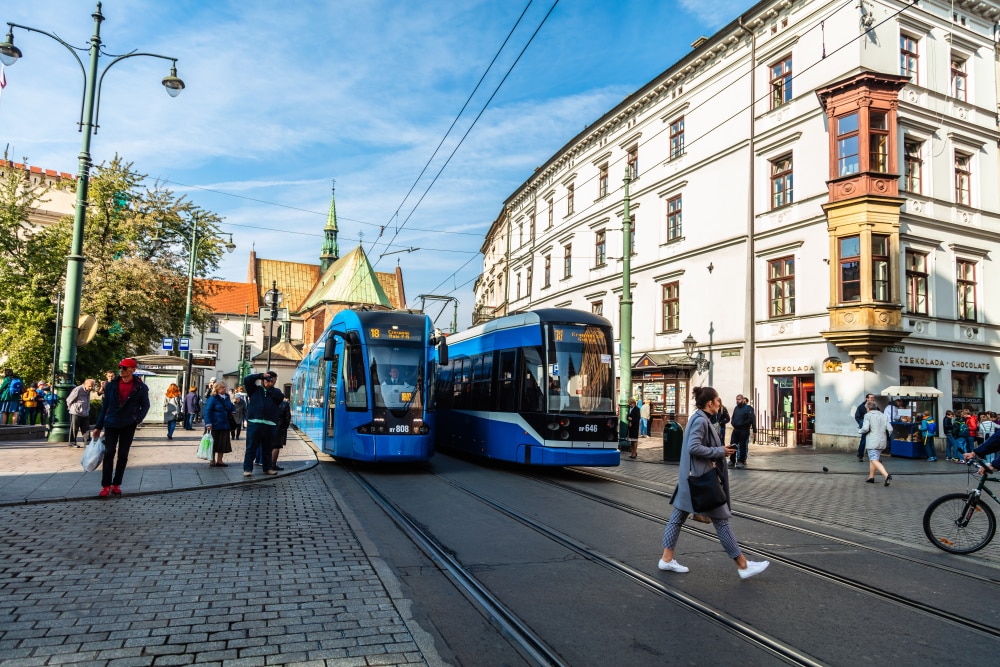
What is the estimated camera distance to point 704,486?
20.8 feet

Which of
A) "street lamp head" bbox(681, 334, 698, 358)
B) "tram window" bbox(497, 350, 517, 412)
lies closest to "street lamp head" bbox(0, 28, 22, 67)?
"tram window" bbox(497, 350, 517, 412)

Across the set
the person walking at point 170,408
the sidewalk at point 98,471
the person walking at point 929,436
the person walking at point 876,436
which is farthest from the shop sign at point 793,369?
the person walking at point 170,408

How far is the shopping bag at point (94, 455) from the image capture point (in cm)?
951

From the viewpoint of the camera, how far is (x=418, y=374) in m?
14.2

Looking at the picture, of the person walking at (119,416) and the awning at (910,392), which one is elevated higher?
the awning at (910,392)

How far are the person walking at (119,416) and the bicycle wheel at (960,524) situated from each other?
9.58m

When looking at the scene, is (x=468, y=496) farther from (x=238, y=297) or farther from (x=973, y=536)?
(x=238, y=297)

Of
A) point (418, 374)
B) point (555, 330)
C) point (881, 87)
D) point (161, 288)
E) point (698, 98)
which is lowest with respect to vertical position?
point (418, 374)

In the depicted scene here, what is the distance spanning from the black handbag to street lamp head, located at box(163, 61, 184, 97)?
1588 centimetres

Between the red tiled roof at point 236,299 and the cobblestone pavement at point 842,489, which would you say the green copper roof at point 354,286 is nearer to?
the red tiled roof at point 236,299

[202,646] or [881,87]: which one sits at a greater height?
[881,87]

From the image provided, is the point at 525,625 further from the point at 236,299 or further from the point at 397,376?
the point at 236,299

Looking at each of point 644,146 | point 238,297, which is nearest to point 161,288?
point 644,146

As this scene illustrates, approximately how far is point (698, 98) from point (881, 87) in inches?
310
